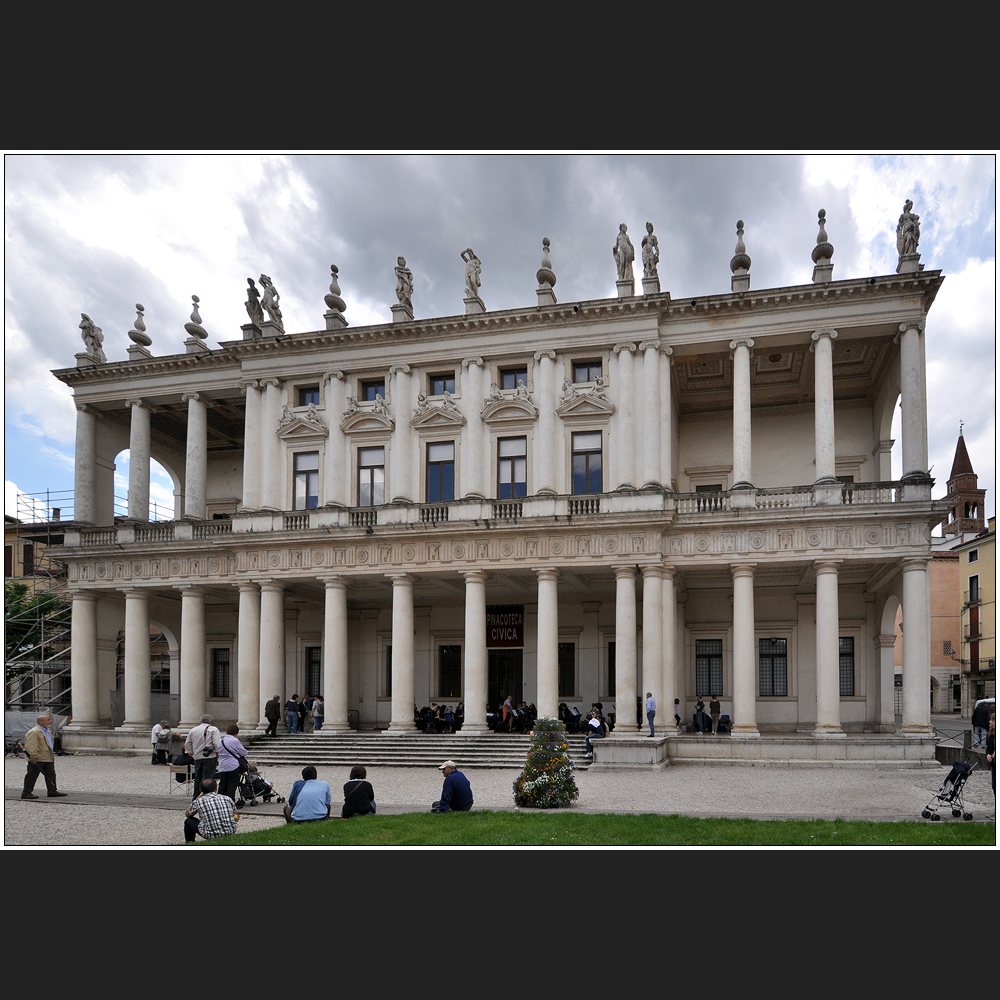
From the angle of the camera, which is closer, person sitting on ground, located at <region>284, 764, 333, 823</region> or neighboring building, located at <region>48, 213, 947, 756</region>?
person sitting on ground, located at <region>284, 764, 333, 823</region>

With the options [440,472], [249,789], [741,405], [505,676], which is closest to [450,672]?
[505,676]

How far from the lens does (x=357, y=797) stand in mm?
14734

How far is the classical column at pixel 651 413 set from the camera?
30625 mm

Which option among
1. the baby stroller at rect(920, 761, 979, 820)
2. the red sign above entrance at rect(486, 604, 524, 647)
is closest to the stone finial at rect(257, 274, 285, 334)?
the red sign above entrance at rect(486, 604, 524, 647)

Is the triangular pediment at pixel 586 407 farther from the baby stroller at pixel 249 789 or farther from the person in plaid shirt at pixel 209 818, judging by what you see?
the person in plaid shirt at pixel 209 818

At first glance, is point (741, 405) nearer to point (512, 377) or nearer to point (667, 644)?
point (512, 377)

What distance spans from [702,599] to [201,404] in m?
22.5

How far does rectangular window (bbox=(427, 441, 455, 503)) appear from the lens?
33438 mm

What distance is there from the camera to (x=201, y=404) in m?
36.6

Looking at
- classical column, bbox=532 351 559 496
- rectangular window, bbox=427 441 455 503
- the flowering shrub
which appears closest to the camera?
the flowering shrub

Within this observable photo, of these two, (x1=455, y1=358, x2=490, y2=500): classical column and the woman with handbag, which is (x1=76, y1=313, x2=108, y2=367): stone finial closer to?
(x1=455, y1=358, x2=490, y2=500): classical column

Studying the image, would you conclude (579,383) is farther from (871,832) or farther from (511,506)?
(871,832)

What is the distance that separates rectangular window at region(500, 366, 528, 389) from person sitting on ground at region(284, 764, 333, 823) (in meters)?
20.8

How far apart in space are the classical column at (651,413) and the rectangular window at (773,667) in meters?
9.23
